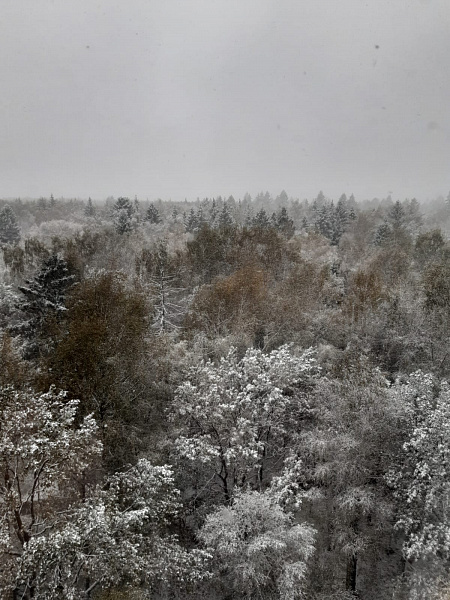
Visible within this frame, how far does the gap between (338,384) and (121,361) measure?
9.12 meters

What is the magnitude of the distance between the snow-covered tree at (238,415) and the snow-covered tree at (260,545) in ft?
6.66

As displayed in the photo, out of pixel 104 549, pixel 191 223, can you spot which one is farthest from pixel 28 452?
pixel 191 223

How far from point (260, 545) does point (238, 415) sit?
536 centimetres

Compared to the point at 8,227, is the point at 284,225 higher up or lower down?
higher up

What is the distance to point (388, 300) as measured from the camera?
92.6 ft

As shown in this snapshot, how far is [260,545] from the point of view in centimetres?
1262

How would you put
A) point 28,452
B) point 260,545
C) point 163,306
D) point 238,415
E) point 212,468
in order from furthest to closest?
point 163,306 < point 212,468 < point 238,415 < point 260,545 < point 28,452

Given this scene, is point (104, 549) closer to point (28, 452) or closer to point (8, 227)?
point (28, 452)

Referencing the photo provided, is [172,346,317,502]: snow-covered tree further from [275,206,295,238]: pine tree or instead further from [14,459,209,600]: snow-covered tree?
[275,206,295,238]: pine tree

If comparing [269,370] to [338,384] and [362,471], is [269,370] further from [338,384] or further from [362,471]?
[362,471]

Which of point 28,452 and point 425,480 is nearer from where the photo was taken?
point 28,452

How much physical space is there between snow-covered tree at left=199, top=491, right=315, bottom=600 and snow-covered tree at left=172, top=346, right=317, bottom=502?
2.03m

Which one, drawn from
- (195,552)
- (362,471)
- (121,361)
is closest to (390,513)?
(362,471)

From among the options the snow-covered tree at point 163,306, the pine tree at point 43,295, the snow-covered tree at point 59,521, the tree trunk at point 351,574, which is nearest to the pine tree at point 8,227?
the snow-covered tree at point 163,306
